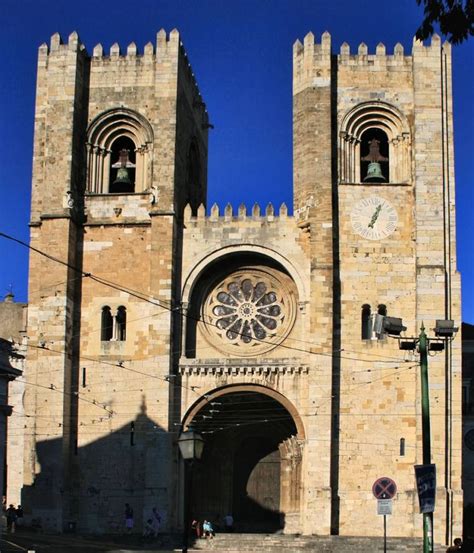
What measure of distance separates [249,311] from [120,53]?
419 inches

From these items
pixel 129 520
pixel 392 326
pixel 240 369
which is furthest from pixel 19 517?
pixel 392 326

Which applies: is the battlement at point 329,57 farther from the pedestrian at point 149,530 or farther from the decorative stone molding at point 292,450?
the pedestrian at point 149,530

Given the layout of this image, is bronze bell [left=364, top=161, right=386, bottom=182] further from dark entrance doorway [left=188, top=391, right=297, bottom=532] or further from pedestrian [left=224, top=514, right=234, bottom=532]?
pedestrian [left=224, top=514, right=234, bottom=532]

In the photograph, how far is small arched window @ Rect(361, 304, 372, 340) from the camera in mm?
37875

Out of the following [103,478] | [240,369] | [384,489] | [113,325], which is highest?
[113,325]

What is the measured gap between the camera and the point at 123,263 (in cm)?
3919

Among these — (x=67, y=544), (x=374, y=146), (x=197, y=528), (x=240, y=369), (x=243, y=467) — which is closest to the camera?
(x=67, y=544)

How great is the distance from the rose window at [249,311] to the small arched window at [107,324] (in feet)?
10.6

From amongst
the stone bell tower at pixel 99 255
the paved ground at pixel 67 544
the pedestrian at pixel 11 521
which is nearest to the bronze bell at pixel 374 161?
the stone bell tower at pixel 99 255

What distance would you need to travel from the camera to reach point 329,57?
130 feet

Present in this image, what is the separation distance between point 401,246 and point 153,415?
10.2m

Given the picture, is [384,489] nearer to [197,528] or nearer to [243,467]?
[197,528]

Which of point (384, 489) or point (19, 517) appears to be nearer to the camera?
point (384, 489)

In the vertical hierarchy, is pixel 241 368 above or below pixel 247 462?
above
